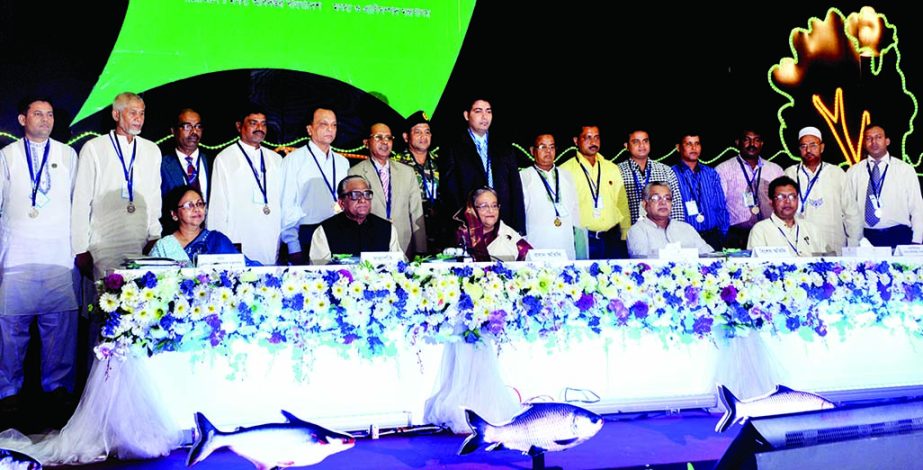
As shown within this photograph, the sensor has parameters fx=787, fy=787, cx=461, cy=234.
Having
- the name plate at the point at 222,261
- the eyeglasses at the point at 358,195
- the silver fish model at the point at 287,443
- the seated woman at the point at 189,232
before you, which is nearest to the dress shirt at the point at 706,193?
the eyeglasses at the point at 358,195

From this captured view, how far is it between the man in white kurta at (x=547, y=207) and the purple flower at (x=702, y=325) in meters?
1.86

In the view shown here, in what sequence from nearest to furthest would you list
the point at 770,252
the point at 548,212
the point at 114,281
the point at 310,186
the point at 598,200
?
1. the point at 114,281
2. the point at 770,252
3. the point at 310,186
4. the point at 548,212
5. the point at 598,200

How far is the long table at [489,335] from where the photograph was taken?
3517mm

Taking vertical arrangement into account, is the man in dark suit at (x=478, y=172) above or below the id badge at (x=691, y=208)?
above

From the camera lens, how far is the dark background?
574 cm

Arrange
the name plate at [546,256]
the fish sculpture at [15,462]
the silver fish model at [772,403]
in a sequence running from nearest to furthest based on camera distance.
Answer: the fish sculpture at [15,462] < the silver fish model at [772,403] < the name plate at [546,256]

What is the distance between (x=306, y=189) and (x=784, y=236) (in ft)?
11.0

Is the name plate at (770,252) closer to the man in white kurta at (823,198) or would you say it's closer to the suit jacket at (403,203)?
the man in white kurta at (823,198)

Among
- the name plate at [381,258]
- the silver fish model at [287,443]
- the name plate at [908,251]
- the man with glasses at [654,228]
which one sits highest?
the man with glasses at [654,228]

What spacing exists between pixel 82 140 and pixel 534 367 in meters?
3.87

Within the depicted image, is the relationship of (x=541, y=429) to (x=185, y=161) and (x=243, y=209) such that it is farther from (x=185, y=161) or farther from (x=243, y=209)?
(x=185, y=161)

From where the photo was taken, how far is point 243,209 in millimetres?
5551

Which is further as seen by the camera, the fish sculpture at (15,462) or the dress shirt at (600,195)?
the dress shirt at (600,195)

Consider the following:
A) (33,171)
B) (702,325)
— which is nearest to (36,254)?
(33,171)
